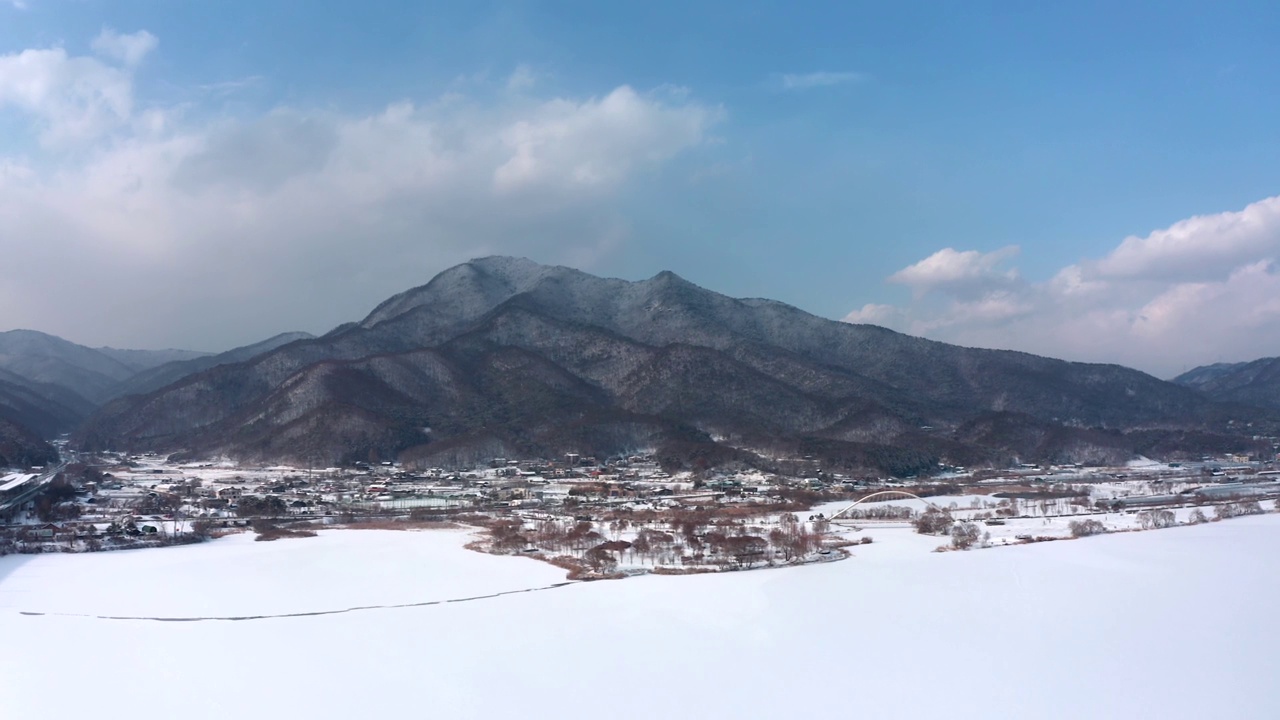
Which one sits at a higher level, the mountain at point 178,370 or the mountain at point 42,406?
the mountain at point 178,370

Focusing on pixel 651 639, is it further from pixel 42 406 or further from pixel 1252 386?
pixel 1252 386

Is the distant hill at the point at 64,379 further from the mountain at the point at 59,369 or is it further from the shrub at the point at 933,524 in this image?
the shrub at the point at 933,524

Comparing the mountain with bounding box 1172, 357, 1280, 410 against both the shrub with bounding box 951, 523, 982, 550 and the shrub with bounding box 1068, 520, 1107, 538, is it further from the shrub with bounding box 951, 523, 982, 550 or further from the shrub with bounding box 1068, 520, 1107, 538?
the shrub with bounding box 951, 523, 982, 550

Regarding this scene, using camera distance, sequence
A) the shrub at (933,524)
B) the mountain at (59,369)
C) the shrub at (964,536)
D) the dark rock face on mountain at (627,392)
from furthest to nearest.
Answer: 1. the mountain at (59,369)
2. the dark rock face on mountain at (627,392)
3. the shrub at (933,524)
4. the shrub at (964,536)

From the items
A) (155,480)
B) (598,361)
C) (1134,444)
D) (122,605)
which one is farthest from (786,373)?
(122,605)

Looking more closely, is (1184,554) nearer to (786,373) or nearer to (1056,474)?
(1056,474)

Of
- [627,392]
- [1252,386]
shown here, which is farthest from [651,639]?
[1252,386]

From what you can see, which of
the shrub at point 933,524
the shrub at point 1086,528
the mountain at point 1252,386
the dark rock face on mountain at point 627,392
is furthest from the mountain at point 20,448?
the mountain at point 1252,386
